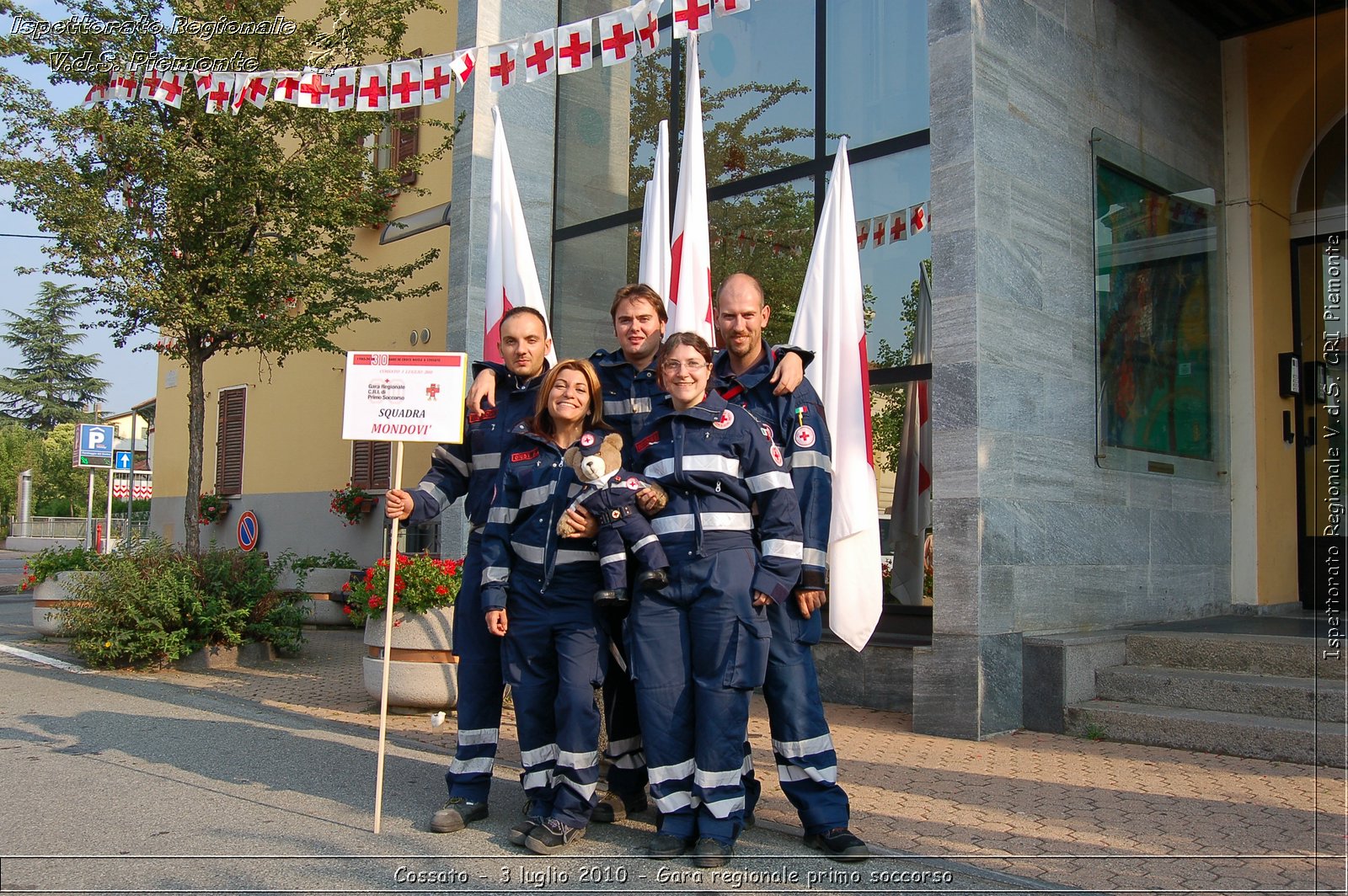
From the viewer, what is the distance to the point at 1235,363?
9.67m

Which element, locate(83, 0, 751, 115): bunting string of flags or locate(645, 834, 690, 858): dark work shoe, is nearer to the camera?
locate(645, 834, 690, 858): dark work shoe

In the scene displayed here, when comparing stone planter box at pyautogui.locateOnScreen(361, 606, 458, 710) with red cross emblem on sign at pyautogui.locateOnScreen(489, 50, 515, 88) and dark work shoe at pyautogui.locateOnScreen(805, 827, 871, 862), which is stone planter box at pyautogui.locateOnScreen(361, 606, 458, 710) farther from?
red cross emblem on sign at pyautogui.locateOnScreen(489, 50, 515, 88)

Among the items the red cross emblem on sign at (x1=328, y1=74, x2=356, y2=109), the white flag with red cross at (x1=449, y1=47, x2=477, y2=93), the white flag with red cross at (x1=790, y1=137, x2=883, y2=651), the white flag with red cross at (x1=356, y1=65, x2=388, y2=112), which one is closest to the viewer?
the white flag with red cross at (x1=790, y1=137, x2=883, y2=651)

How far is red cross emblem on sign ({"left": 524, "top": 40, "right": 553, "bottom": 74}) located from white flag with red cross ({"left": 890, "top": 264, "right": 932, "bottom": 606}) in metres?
3.38

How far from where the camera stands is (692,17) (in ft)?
25.5

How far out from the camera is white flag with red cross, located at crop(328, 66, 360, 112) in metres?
9.09

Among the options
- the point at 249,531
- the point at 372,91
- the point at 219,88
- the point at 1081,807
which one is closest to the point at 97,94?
the point at 219,88

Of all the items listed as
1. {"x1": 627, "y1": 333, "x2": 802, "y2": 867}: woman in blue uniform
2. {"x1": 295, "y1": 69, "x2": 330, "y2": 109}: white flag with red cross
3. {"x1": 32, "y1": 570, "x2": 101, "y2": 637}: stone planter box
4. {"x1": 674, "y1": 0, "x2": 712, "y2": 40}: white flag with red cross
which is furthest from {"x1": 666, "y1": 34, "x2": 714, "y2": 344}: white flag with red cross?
{"x1": 32, "y1": 570, "x2": 101, "y2": 637}: stone planter box

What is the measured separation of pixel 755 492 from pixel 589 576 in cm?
79

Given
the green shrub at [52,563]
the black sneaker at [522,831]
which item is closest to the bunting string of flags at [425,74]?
the green shrub at [52,563]

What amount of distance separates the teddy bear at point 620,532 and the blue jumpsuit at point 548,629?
0.47ft

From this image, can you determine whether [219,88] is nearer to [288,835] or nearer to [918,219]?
[918,219]

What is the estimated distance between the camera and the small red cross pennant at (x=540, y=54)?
28.6 ft

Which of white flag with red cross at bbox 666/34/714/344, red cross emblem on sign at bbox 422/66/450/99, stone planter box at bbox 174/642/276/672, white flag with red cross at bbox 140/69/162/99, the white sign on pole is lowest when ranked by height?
stone planter box at bbox 174/642/276/672
